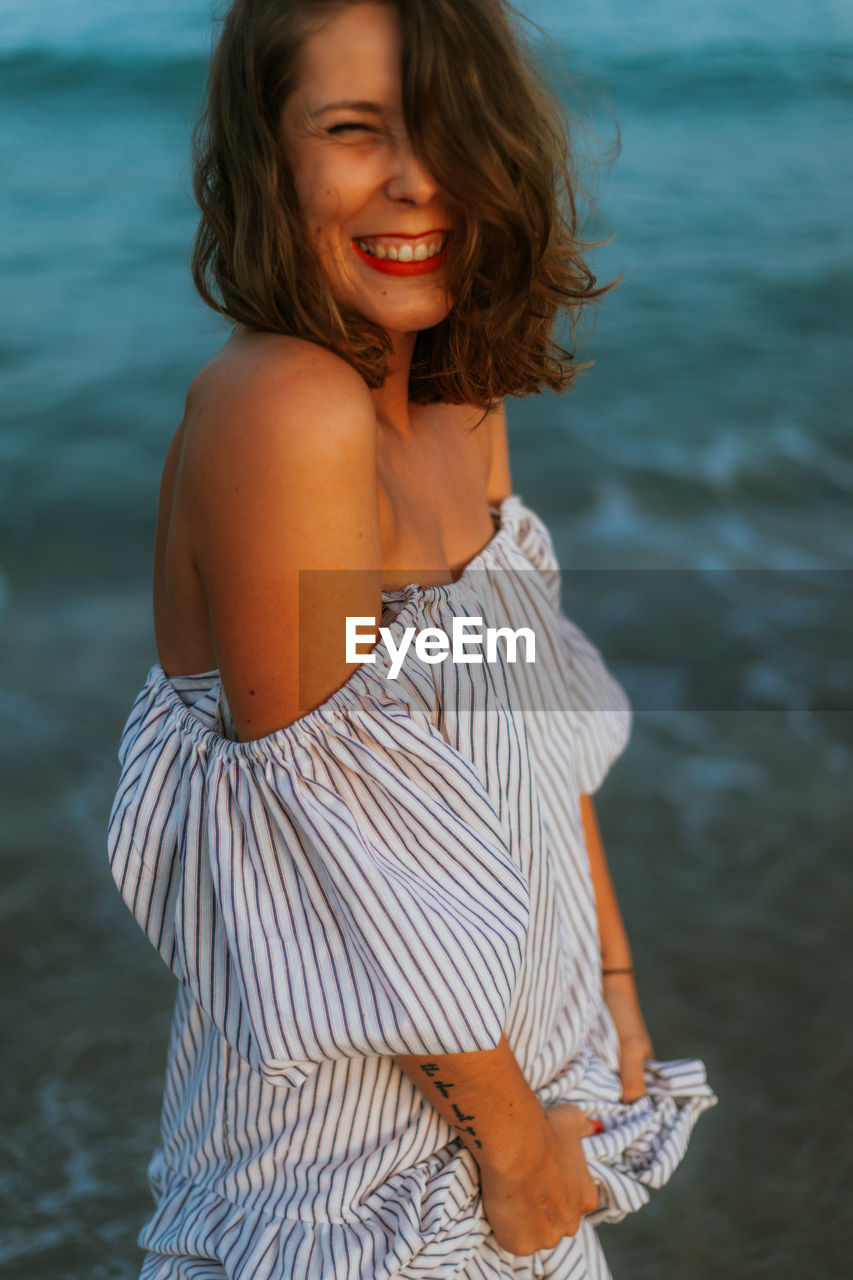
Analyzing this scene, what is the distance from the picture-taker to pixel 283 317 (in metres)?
1.35

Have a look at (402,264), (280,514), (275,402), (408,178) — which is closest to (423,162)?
(408,178)

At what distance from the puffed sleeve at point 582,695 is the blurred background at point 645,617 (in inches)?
30.1

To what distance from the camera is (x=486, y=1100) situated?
1422 millimetres

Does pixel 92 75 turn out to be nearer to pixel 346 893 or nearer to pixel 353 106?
pixel 353 106

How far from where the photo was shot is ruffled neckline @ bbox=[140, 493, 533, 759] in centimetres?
128

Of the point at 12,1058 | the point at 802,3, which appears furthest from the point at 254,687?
the point at 802,3

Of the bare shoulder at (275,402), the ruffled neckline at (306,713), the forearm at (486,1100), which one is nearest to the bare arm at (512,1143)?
the forearm at (486,1100)

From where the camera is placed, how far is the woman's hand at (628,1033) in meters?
1.97

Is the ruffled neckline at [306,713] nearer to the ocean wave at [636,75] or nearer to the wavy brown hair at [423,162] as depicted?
the wavy brown hair at [423,162]

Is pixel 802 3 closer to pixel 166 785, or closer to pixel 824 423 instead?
pixel 824 423

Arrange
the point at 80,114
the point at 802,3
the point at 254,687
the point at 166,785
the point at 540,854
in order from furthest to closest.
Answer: the point at 802,3, the point at 80,114, the point at 540,854, the point at 166,785, the point at 254,687

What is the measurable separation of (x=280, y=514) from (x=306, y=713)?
240 millimetres

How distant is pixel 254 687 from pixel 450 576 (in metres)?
0.47

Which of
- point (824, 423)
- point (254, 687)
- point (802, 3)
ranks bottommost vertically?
point (824, 423)
